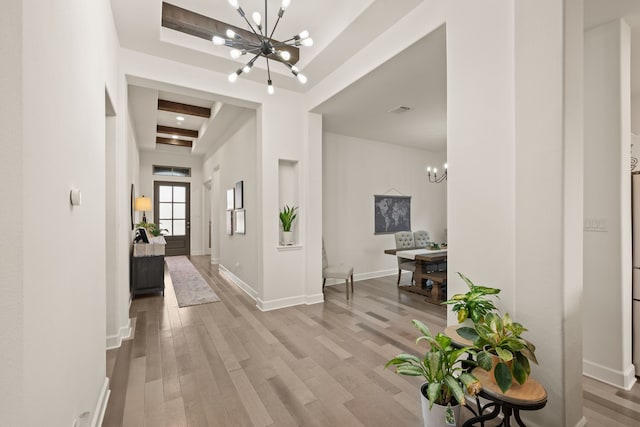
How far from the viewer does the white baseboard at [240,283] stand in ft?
15.0

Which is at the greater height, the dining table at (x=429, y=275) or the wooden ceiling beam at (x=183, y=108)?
the wooden ceiling beam at (x=183, y=108)

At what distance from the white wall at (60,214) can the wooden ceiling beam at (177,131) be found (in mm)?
5503

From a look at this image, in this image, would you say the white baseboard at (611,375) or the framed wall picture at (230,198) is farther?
the framed wall picture at (230,198)

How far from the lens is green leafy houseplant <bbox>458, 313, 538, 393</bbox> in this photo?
1.39m

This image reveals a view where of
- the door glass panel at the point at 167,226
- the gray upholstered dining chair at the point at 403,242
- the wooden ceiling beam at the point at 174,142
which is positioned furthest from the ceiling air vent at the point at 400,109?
the door glass panel at the point at 167,226

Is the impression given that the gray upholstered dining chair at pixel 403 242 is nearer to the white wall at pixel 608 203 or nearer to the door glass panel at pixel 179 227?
the white wall at pixel 608 203

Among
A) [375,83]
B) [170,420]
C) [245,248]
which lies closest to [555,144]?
[375,83]

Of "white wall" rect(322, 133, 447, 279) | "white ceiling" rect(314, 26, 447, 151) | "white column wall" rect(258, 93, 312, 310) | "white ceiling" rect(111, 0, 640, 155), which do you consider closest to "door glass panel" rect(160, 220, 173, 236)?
"white ceiling" rect(111, 0, 640, 155)

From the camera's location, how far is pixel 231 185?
5.99m

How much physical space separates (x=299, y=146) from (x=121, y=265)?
270 centimetres

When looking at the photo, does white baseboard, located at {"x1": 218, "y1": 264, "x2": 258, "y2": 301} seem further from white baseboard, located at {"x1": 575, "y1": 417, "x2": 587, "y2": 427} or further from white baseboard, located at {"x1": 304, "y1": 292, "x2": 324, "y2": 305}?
white baseboard, located at {"x1": 575, "y1": 417, "x2": 587, "y2": 427}

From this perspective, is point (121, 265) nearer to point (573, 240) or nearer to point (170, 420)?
point (170, 420)

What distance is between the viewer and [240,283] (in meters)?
5.24

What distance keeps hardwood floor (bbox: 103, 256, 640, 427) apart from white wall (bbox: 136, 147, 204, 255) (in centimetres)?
526
